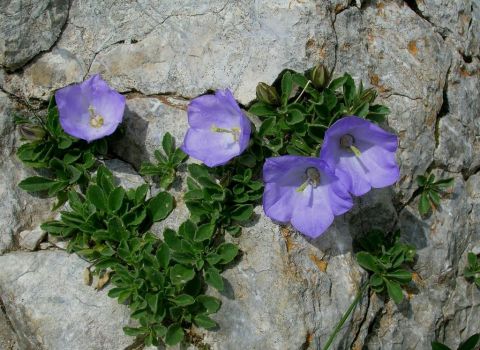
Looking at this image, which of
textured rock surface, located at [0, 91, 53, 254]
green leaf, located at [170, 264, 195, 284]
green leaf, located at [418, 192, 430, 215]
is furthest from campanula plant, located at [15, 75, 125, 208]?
green leaf, located at [418, 192, 430, 215]

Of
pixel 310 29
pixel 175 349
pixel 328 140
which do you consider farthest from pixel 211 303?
pixel 310 29

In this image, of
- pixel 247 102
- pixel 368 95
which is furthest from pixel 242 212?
pixel 368 95

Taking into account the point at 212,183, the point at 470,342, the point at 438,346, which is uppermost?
the point at 212,183

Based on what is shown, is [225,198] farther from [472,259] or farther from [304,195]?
[472,259]

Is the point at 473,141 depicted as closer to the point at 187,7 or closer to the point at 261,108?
the point at 261,108

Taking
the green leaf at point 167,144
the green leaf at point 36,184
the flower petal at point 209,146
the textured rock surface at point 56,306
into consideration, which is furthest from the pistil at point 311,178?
the green leaf at point 36,184

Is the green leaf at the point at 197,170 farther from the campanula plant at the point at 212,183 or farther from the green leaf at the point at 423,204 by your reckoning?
the green leaf at the point at 423,204
